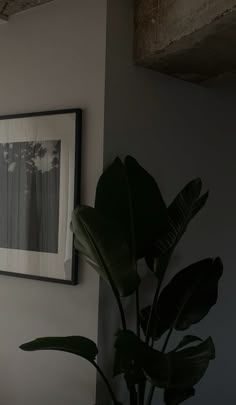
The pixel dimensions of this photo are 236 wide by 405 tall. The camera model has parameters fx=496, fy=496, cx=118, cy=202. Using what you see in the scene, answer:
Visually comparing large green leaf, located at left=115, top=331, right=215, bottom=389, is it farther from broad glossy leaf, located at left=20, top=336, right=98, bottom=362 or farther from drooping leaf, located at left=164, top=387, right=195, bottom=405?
drooping leaf, located at left=164, top=387, right=195, bottom=405

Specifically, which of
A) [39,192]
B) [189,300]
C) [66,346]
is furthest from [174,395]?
[39,192]

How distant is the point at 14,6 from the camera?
234 cm

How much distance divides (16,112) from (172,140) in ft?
2.54

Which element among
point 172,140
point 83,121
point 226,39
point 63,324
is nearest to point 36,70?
point 83,121

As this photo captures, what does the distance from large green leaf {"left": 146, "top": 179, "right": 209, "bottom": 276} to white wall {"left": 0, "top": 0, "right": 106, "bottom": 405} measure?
319 mm

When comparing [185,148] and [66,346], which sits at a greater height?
[185,148]

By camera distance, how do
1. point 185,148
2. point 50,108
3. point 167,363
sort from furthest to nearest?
point 185,148 → point 50,108 → point 167,363

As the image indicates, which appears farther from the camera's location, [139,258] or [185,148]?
[185,148]

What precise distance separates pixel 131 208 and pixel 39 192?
21.9 inches

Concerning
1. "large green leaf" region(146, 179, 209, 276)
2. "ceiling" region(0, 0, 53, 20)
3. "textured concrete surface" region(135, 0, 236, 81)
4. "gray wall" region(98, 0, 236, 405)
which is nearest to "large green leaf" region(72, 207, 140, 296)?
"large green leaf" region(146, 179, 209, 276)

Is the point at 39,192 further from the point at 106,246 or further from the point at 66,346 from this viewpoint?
the point at 66,346

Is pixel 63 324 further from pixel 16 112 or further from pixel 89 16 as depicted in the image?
pixel 89 16

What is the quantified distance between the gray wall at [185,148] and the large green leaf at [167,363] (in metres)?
0.46

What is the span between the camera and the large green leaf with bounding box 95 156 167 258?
6.31ft
